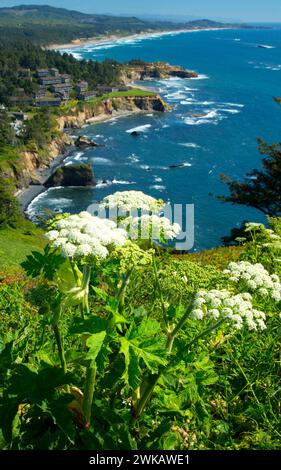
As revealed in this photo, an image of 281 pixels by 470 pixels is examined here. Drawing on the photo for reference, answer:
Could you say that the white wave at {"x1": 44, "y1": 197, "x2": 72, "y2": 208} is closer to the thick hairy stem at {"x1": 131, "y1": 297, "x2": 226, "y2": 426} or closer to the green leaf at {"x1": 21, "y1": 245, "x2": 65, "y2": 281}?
the green leaf at {"x1": 21, "y1": 245, "x2": 65, "y2": 281}

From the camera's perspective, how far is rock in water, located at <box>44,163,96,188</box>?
78312 mm

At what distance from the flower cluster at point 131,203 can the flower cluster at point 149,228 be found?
17 cm

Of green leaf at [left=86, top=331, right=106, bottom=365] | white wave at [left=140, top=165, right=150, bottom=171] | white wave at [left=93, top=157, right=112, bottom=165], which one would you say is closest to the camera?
green leaf at [left=86, top=331, right=106, bottom=365]

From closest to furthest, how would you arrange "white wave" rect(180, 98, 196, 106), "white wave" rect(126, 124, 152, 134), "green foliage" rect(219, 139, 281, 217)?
"green foliage" rect(219, 139, 281, 217)
"white wave" rect(126, 124, 152, 134)
"white wave" rect(180, 98, 196, 106)

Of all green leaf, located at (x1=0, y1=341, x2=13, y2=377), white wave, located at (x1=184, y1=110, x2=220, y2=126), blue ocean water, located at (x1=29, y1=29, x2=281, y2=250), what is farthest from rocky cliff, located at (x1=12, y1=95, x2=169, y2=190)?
green leaf, located at (x1=0, y1=341, x2=13, y2=377)

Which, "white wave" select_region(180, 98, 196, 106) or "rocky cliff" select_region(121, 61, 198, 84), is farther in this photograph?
"rocky cliff" select_region(121, 61, 198, 84)

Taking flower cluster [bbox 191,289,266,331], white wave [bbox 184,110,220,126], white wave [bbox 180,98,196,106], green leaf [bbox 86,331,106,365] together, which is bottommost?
white wave [bbox 184,110,220,126]

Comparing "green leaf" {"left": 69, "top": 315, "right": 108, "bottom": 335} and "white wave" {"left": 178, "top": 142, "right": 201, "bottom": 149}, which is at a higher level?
"green leaf" {"left": 69, "top": 315, "right": 108, "bottom": 335}

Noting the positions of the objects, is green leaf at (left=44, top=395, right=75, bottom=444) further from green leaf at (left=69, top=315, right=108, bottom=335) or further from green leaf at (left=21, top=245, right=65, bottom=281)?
green leaf at (left=21, top=245, right=65, bottom=281)

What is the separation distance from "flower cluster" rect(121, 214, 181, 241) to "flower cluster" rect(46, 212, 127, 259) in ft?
1.72

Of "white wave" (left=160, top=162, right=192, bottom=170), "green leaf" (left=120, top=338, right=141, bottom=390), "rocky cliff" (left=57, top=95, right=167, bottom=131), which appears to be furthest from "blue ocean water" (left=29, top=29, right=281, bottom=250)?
"green leaf" (left=120, top=338, right=141, bottom=390)

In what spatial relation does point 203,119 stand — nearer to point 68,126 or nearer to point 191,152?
point 191,152

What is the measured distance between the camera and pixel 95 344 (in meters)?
3.95

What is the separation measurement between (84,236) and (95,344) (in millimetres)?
1053
